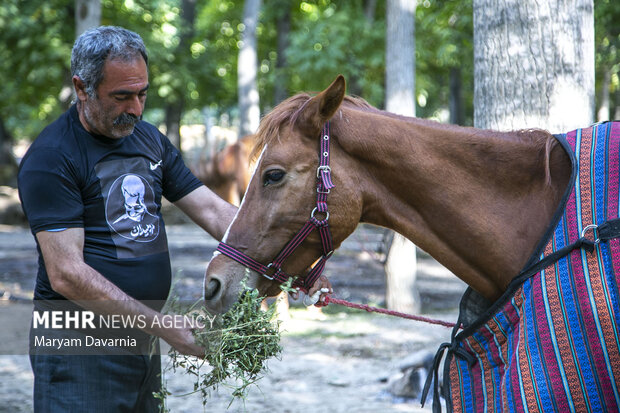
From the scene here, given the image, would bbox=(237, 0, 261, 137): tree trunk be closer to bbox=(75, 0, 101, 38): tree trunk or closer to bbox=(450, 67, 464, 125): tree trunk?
bbox=(75, 0, 101, 38): tree trunk

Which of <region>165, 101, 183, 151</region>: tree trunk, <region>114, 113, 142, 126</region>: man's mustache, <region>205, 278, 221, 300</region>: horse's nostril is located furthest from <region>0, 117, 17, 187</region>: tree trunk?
<region>205, 278, 221, 300</region>: horse's nostril

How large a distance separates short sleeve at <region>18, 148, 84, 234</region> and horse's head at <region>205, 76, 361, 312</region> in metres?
0.55

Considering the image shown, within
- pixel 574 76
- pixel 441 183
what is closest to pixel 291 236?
pixel 441 183

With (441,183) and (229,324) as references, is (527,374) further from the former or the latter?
(229,324)

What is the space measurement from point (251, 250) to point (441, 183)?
745 mm

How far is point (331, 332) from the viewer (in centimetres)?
688

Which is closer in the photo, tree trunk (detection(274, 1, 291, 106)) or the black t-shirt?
the black t-shirt

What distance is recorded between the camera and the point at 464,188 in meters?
2.17

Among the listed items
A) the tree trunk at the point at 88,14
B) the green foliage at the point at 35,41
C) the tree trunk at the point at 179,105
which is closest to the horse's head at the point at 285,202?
the tree trunk at the point at 88,14

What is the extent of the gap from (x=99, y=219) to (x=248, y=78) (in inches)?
436

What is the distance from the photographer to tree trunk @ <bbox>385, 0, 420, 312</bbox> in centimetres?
729

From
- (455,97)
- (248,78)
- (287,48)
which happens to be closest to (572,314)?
(248,78)

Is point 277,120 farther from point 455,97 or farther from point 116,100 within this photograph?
point 455,97

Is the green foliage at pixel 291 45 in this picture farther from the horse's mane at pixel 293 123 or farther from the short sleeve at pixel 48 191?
the short sleeve at pixel 48 191
